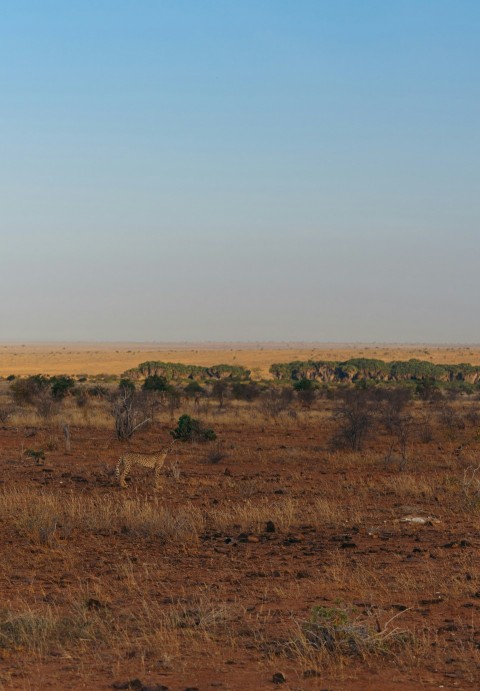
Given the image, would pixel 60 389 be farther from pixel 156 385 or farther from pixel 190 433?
pixel 190 433

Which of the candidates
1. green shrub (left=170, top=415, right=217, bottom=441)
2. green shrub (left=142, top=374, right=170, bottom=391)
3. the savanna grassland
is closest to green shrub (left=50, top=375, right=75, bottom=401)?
green shrub (left=142, top=374, right=170, bottom=391)

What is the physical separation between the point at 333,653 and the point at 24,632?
255cm

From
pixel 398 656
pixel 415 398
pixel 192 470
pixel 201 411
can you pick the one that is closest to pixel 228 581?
pixel 398 656

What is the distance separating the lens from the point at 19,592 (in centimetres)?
872

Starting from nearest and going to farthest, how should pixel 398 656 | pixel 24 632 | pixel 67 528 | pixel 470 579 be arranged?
pixel 398 656 < pixel 24 632 < pixel 470 579 < pixel 67 528

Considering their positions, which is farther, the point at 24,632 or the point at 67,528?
the point at 67,528

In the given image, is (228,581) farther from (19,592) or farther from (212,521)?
(212,521)

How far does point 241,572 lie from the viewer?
9562 mm

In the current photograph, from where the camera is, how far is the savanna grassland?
251 inches

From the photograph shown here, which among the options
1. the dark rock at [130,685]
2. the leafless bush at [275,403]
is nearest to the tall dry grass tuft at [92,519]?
the dark rock at [130,685]

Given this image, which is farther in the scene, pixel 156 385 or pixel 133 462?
pixel 156 385

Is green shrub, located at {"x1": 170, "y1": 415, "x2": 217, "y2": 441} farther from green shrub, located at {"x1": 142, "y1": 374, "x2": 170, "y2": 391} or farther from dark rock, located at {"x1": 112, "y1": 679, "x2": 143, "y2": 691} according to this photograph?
dark rock, located at {"x1": 112, "y1": 679, "x2": 143, "y2": 691}

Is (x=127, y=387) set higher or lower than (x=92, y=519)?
higher

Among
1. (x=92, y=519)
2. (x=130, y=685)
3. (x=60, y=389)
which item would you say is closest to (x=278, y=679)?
(x=130, y=685)
